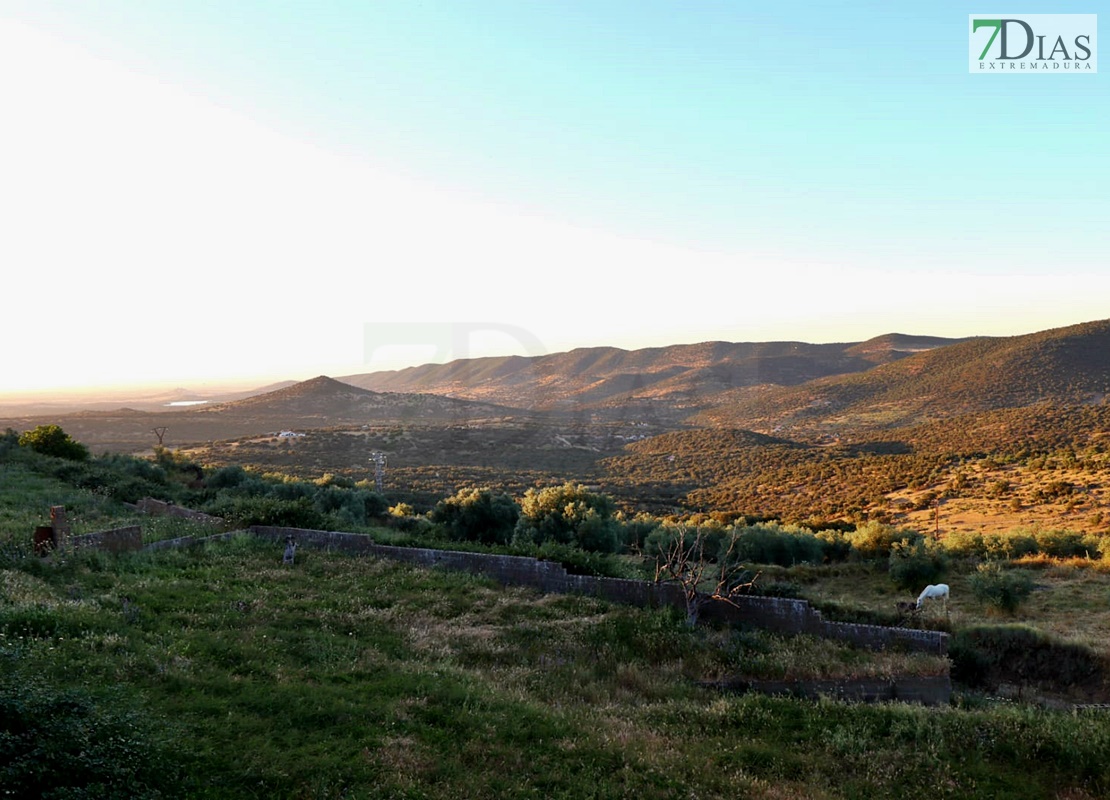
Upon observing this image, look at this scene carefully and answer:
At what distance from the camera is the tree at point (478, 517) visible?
2469 centimetres

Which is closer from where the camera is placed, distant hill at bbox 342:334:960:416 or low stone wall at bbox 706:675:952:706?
low stone wall at bbox 706:675:952:706

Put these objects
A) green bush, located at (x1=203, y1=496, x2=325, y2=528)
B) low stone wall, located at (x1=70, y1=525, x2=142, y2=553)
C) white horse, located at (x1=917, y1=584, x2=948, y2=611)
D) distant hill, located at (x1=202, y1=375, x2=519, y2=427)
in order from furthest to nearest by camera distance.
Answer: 1. distant hill, located at (x1=202, y1=375, x2=519, y2=427)
2. green bush, located at (x1=203, y1=496, x2=325, y2=528)
3. white horse, located at (x1=917, y1=584, x2=948, y2=611)
4. low stone wall, located at (x1=70, y1=525, x2=142, y2=553)

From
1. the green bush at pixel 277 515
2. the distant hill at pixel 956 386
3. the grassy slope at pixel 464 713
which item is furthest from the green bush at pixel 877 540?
the distant hill at pixel 956 386

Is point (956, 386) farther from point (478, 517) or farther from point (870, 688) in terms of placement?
point (870, 688)

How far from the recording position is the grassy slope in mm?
6480

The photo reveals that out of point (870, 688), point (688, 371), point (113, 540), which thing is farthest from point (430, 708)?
point (688, 371)

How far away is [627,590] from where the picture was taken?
47.1ft

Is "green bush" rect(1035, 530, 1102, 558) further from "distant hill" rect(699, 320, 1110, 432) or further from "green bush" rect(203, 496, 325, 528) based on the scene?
"distant hill" rect(699, 320, 1110, 432)

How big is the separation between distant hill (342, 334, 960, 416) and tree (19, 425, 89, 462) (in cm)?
9033

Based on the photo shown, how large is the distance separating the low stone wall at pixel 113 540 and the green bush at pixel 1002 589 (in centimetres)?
2385

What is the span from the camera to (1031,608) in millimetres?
17672

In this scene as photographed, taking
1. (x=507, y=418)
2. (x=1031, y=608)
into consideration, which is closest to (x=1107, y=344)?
(x=1031, y=608)

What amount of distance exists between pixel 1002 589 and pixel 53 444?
4375 centimetres

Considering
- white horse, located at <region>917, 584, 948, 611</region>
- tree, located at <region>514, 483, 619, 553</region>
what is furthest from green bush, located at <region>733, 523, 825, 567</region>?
white horse, located at <region>917, 584, 948, 611</region>
